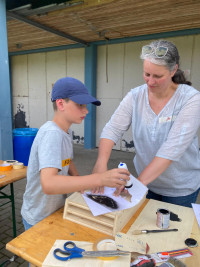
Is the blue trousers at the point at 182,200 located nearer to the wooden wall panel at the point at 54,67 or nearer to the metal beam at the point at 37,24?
the metal beam at the point at 37,24

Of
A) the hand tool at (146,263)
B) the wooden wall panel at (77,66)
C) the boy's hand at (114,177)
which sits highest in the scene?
the wooden wall panel at (77,66)

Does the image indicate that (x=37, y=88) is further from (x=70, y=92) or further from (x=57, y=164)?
(x=57, y=164)

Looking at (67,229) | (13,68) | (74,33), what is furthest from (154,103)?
(13,68)

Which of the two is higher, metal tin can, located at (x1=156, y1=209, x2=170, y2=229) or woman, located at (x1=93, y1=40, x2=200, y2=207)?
woman, located at (x1=93, y1=40, x2=200, y2=207)

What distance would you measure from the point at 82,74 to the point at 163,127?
18.2 feet

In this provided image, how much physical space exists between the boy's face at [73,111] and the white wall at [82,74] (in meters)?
4.62

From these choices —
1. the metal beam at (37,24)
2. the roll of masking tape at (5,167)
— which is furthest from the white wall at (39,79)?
the roll of masking tape at (5,167)

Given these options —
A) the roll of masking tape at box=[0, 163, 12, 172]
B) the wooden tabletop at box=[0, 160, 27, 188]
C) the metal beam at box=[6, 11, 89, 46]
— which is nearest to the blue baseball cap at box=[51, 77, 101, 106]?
the wooden tabletop at box=[0, 160, 27, 188]

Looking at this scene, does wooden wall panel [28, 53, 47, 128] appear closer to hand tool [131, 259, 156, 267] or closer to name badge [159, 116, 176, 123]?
name badge [159, 116, 176, 123]

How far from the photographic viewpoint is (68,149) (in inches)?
49.9

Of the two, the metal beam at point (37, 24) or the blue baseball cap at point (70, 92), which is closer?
the blue baseball cap at point (70, 92)

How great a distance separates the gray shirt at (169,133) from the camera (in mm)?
1249

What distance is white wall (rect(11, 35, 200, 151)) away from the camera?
16.7 ft

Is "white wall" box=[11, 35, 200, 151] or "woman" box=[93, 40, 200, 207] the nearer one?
"woman" box=[93, 40, 200, 207]
